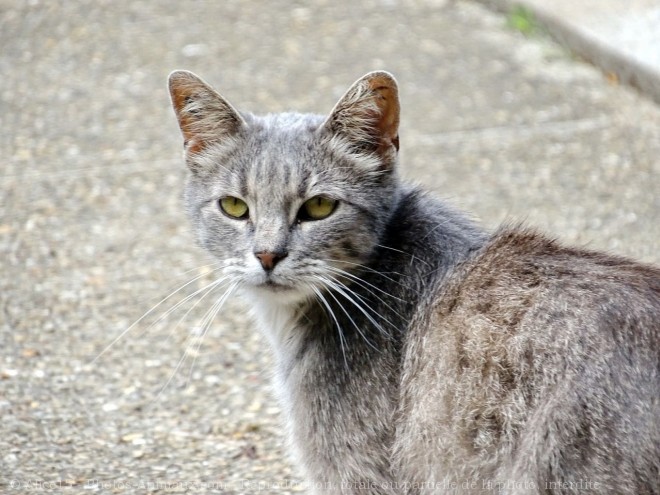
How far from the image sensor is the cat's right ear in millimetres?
3580

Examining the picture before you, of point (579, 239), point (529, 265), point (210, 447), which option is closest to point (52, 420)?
point (210, 447)

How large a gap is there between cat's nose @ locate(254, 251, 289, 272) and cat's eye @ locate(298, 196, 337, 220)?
7.0 inches

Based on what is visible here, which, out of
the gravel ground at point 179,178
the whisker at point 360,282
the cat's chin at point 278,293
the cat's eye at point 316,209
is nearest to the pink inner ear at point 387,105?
the cat's eye at point 316,209

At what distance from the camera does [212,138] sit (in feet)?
11.9

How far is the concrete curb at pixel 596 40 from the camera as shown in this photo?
6758 millimetres

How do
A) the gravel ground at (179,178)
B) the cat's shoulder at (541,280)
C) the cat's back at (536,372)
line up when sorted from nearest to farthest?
the cat's back at (536,372) → the cat's shoulder at (541,280) → the gravel ground at (179,178)

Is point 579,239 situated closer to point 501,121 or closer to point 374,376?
point 501,121

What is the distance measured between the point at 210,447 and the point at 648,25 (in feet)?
15.7

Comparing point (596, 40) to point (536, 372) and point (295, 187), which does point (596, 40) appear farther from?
point (536, 372)

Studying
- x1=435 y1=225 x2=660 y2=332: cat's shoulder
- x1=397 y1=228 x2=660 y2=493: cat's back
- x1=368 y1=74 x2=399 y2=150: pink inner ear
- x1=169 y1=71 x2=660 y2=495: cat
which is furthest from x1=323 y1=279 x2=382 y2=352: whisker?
x1=368 y1=74 x2=399 y2=150: pink inner ear

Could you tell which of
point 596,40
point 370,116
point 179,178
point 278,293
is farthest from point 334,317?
point 596,40

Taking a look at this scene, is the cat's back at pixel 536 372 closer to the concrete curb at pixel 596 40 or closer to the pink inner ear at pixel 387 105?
the pink inner ear at pixel 387 105

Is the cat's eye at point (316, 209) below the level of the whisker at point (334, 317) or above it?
above

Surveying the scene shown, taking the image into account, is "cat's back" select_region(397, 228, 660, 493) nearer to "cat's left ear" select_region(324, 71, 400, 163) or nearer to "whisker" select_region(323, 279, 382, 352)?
"whisker" select_region(323, 279, 382, 352)
